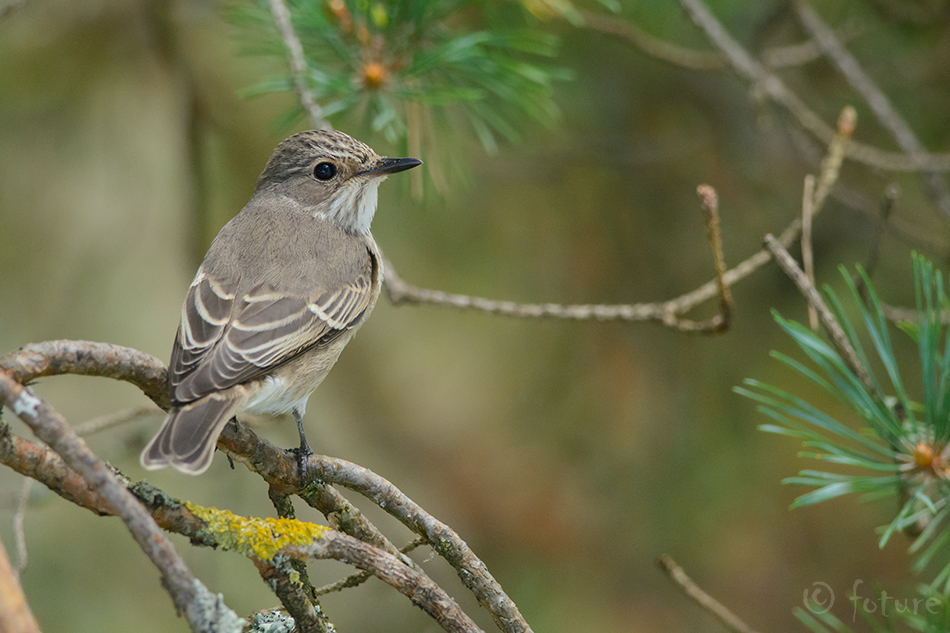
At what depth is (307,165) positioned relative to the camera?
3.33 metres

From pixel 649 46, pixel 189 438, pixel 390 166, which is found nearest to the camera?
pixel 189 438

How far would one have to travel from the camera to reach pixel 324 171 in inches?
131

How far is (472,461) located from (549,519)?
0.58 metres

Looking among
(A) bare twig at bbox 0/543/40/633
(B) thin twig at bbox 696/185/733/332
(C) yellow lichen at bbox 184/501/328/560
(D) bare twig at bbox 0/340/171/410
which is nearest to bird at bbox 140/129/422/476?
(D) bare twig at bbox 0/340/171/410

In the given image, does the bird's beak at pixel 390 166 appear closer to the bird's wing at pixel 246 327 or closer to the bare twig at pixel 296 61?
the bare twig at pixel 296 61

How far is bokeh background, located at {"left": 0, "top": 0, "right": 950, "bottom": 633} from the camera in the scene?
4395 millimetres

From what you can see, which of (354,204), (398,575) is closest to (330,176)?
(354,204)

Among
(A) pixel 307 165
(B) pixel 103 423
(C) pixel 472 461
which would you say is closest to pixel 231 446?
(B) pixel 103 423

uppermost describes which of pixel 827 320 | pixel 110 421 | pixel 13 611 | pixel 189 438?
pixel 827 320

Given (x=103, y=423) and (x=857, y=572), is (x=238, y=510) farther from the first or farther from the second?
(x=857, y=572)

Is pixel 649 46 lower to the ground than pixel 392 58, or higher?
higher

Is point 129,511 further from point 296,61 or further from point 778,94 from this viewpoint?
point 778,94

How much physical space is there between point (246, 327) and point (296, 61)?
101cm

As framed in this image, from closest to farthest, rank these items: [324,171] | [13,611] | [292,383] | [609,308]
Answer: [13,611] → [292,383] → [609,308] → [324,171]
